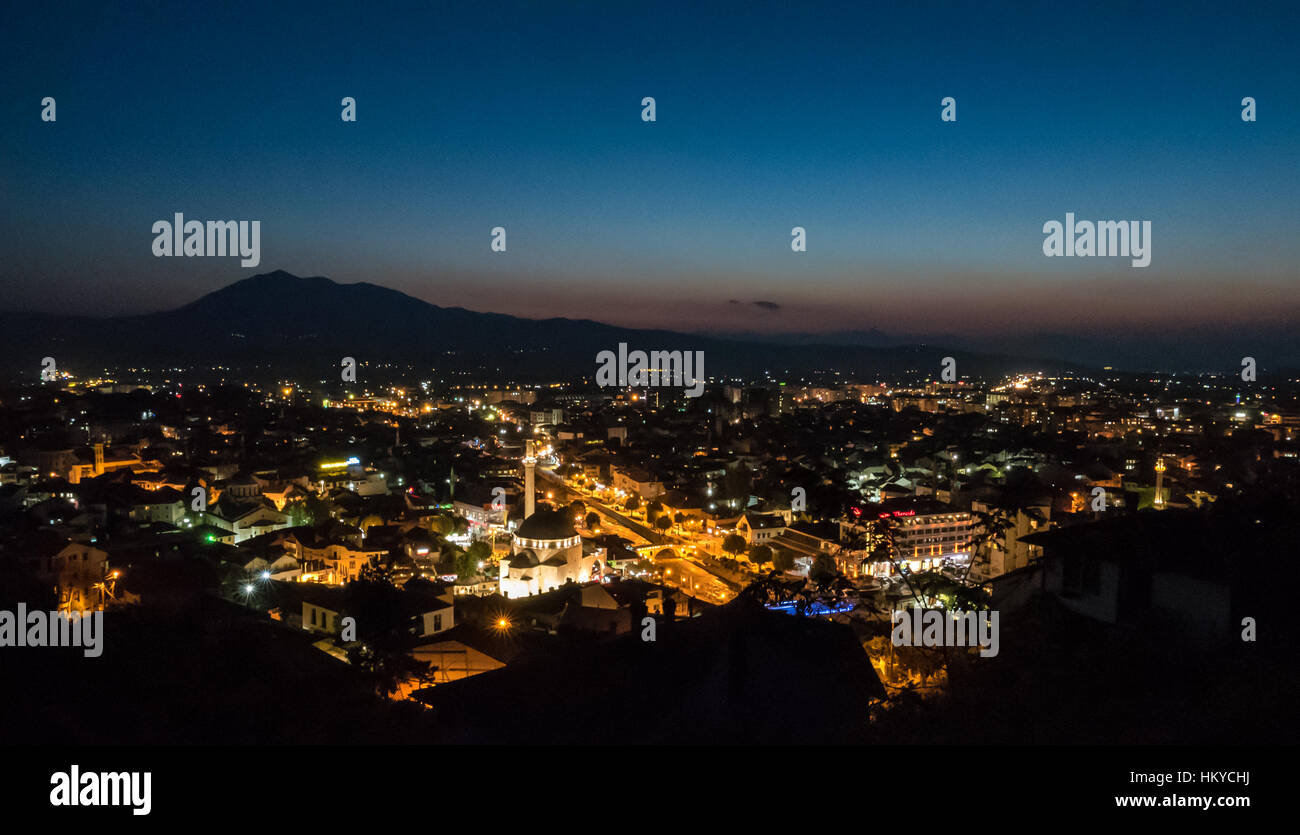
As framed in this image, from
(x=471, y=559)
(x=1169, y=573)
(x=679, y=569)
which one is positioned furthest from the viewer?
Result: (x=679, y=569)

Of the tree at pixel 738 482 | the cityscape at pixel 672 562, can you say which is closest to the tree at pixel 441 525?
the cityscape at pixel 672 562

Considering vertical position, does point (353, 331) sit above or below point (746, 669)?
above

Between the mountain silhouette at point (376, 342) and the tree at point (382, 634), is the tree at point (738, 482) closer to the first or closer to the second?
the tree at point (382, 634)

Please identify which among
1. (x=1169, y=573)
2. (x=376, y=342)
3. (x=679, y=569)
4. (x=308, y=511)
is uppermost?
(x=376, y=342)

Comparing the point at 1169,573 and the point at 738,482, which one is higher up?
the point at 1169,573

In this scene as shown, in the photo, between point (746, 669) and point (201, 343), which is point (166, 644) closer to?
point (746, 669)

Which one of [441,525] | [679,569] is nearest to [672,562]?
[679,569]

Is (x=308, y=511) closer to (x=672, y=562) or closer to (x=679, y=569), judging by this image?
(x=672, y=562)

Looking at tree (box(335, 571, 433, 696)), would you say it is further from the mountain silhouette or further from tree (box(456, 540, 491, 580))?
the mountain silhouette

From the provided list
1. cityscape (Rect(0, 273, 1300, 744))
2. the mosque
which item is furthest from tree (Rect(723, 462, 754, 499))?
the mosque

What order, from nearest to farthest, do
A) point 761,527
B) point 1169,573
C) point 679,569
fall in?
point 1169,573 < point 679,569 < point 761,527
